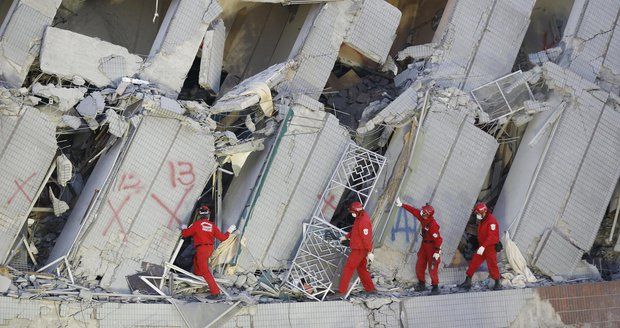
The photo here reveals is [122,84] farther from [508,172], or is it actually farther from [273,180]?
[508,172]

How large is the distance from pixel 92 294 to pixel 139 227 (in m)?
1.17

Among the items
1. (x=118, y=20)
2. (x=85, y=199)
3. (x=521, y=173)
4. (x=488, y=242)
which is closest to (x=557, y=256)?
(x=521, y=173)

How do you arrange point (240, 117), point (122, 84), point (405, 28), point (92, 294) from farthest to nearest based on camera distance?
point (405, 28) → point (240, 117) → point (122, 84) → point (92, 294)

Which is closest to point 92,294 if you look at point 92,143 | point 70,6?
point 92,143

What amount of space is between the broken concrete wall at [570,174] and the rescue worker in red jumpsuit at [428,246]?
55.4 inches

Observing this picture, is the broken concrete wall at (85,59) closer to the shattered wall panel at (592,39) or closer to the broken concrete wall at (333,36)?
the broken concrete wall at (333,36)

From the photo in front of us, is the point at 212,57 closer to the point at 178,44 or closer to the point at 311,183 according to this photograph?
the point at 178,44

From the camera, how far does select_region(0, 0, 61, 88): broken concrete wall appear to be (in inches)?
622

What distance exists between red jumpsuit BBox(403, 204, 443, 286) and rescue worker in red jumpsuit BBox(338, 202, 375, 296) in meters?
0.71

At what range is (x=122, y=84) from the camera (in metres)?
16.2

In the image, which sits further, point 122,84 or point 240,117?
point 240,117

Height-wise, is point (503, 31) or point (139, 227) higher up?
point (503, 31)

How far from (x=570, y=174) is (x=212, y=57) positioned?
538cm

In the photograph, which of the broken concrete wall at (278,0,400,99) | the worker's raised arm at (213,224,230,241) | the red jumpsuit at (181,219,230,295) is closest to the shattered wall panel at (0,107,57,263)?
the red jumpsuit at (181,219,230,295)
